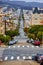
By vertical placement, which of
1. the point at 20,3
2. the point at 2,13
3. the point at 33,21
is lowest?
the point at 33,21

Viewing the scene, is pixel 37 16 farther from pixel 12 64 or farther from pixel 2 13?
pixel 12 64

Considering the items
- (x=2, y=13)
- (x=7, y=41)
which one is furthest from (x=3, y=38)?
(x=2, y=13)

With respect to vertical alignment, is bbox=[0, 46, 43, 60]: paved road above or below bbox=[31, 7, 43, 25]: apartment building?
above

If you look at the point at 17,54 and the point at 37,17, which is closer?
the point at 17,54

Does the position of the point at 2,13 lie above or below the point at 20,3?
below

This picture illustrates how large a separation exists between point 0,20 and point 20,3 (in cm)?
2687

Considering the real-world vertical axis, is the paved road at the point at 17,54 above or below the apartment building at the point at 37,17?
above

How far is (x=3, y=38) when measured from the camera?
33438 mm

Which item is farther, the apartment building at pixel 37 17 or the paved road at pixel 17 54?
the apartment building at pixel 37 17

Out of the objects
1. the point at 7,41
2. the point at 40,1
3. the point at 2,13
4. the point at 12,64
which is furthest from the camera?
the point at 2,13

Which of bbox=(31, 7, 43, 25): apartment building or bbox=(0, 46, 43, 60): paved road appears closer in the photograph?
bbox=(0, 46, 43, 60): paved road

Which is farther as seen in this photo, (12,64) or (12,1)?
(12,1)

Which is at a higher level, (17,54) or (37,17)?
(17,54)

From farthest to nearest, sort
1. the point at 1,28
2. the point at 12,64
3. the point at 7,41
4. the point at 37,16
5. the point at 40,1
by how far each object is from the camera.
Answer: the point at 37,16, the point at 1,28, the point at 7,41, the point at 40,1, the point at 12,64
